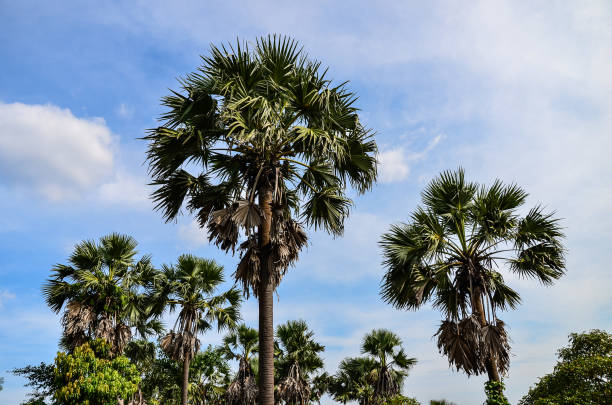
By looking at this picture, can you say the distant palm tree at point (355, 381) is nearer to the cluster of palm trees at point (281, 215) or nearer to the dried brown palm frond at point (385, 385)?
the dried brown palm frond at point (385, 385)

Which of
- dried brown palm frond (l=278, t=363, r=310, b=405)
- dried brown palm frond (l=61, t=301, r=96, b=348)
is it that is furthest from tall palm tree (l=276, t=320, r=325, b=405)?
dried brown palm frond (l=61, t=301, r=96, b=348)

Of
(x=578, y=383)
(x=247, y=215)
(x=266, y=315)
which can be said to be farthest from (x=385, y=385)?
(x=247, y=215)

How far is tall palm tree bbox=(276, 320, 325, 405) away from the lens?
2003cm

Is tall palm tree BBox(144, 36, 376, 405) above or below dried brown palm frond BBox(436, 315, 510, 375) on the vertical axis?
above

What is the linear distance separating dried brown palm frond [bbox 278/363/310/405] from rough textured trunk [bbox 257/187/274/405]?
12.7 m

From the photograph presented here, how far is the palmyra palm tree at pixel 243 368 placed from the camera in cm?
1868

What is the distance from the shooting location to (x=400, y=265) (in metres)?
11.4

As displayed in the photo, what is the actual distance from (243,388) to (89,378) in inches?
285

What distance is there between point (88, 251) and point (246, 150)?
10615 millimetres

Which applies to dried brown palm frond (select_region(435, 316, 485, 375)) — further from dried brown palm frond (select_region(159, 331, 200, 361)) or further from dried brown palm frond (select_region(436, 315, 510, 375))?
dried brown palm frond (select_region(159, 331, 200, 361))

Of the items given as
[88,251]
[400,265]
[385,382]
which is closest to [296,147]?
[400,265]

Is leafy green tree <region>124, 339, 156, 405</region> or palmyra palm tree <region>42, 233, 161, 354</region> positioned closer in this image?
palmyra palm tree <region>42, 233, 161, 354</region>

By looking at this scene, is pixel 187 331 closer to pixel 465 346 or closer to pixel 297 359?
pixel 297 359

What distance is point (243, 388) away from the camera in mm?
19031
